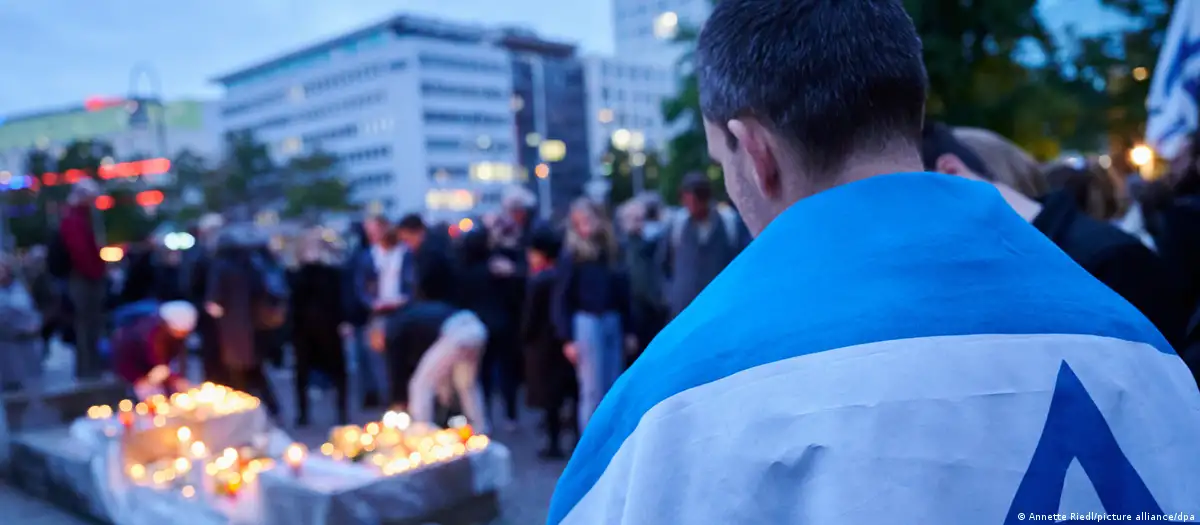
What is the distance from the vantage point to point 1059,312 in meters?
1.04

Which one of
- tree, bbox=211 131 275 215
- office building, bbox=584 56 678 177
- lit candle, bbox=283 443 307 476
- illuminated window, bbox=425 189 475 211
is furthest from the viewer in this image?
office building, bbox=584 56 678 177

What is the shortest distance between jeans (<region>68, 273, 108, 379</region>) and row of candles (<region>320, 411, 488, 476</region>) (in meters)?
5.17

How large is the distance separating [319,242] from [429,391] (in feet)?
8.36

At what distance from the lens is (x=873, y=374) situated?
3.20ft

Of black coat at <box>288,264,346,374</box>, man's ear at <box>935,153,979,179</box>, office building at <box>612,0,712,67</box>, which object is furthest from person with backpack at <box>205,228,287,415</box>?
office building at <box>612,0,712,67</box>

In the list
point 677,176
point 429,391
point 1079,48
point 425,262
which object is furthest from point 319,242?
point 1079,48

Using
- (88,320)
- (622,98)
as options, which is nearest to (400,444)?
(88,320)

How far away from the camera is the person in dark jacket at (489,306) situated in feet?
26.7

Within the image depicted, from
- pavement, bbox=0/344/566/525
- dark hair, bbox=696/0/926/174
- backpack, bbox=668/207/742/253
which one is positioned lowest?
pavement, bbox=0/344/566/525

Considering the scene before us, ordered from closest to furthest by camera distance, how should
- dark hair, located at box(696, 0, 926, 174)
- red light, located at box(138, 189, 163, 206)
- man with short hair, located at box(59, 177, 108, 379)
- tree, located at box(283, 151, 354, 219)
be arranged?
dark hair, located at box(696, 0, 926, 174) → man with short hair, located at box(59, 177, 108, 379) → red light, located at box(138, 189, 163, 206) → tree, located at box(283, 151, 354, 219)

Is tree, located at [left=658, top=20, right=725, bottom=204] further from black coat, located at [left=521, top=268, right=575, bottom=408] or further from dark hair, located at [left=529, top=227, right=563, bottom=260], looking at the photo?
black coat, located at [left=521, top=268, right=575, bottom=408]

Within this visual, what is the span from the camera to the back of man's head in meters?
1.12

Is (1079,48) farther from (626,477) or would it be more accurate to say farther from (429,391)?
(626,477)

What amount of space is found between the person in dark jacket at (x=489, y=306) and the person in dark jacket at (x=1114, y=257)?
18.9ft
